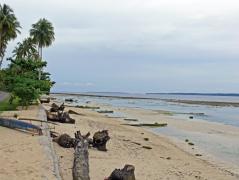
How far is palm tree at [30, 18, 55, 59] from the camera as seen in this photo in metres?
72.9

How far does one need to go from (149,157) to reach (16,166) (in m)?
7.75

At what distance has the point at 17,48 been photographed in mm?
82062

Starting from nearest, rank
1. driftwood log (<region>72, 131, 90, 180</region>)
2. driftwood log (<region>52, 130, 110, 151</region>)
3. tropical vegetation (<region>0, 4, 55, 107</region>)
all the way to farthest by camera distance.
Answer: driftwood log (<region>72, 131, 90, 180</region>)
driftwood log (<region>52, 130, 110, 151</region>)
tropical vegetation (<region>0, 4, 55, 107</region>)

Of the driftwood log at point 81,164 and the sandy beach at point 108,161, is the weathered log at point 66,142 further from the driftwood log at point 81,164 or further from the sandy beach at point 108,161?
the driftwood log at point 81,164

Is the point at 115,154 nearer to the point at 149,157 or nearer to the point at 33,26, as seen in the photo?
the point at 149,157

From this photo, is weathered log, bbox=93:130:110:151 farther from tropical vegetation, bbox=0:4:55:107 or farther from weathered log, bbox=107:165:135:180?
tropical vegetation, bbox=0:4:55:107

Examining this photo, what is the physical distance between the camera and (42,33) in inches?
2869

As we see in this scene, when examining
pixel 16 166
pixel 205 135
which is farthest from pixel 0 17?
pixel 16 166

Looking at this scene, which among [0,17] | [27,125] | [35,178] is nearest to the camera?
[35,178]

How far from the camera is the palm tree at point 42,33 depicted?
7294 cm

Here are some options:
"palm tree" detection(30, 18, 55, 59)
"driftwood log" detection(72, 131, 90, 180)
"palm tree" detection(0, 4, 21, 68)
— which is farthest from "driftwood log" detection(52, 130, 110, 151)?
"palm tree" detection(30, 18, 55, 59)

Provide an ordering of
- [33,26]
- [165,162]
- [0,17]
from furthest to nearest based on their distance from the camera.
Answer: [33,26], [0,17], [165,162]

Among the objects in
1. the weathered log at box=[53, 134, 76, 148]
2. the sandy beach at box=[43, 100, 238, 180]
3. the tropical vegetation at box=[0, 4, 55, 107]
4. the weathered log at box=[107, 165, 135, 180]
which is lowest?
the sandy beach at box=[43, 100, 238, 180]

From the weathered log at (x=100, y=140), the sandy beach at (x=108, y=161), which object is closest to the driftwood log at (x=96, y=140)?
the weathered log at (x=100, y=140)
